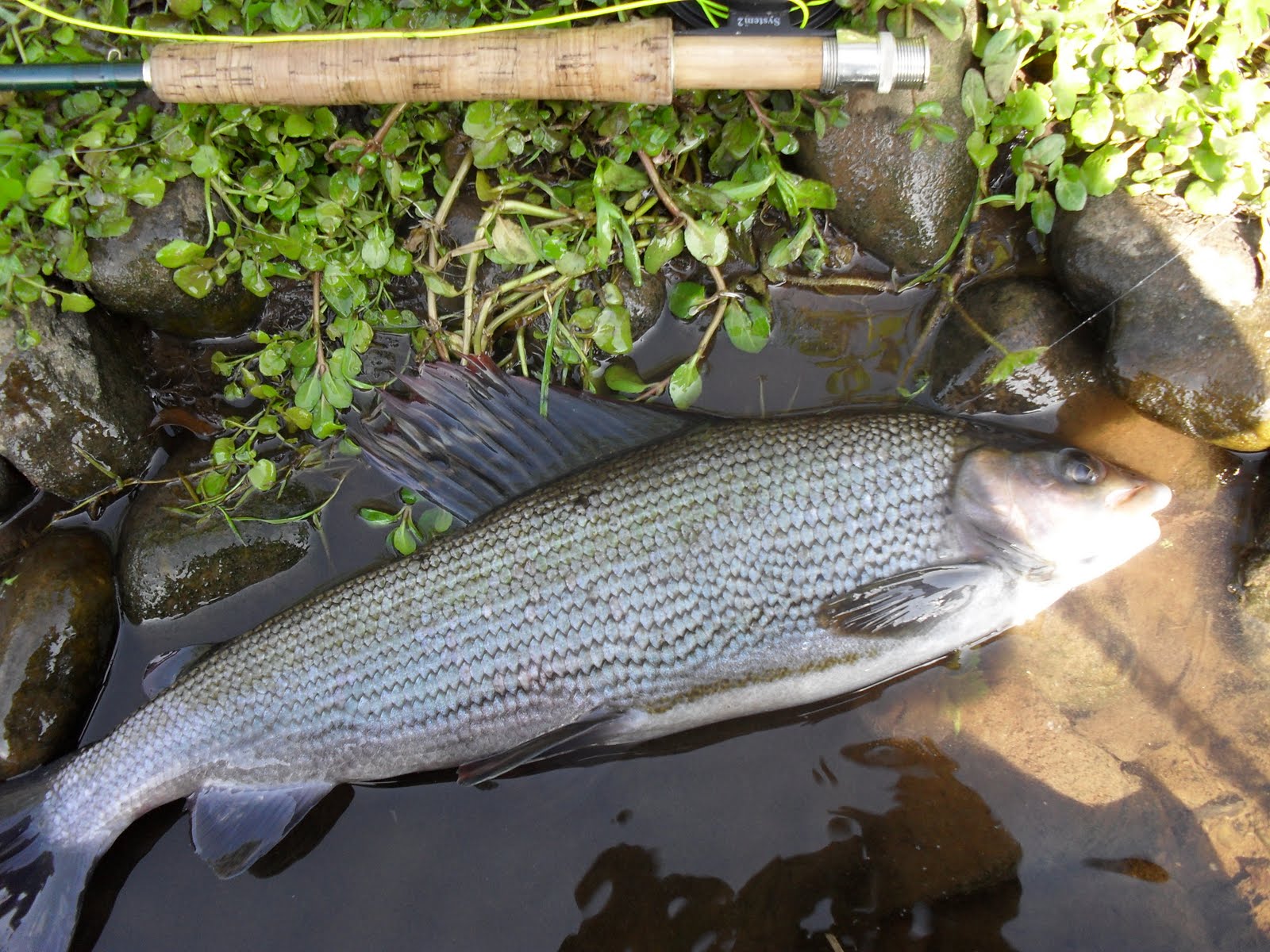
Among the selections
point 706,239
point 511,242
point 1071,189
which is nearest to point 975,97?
point 1071,189

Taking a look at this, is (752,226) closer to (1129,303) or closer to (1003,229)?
(1003,229)

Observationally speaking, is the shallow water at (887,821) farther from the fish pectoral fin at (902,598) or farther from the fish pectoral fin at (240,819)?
the fish pectoral fin at (902,598)

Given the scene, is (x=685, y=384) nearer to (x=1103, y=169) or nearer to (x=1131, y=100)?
(x=1103, y=169)

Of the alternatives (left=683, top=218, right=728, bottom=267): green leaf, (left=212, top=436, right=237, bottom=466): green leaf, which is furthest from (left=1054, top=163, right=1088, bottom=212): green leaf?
(left=212, top=436, right=237, bottom=466): green leaf

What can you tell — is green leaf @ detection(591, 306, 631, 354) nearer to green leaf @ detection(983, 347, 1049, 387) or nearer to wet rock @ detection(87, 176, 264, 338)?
green leaf @ detection(983, 347, 1049, 387)

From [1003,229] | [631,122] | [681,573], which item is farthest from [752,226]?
[681,573]
